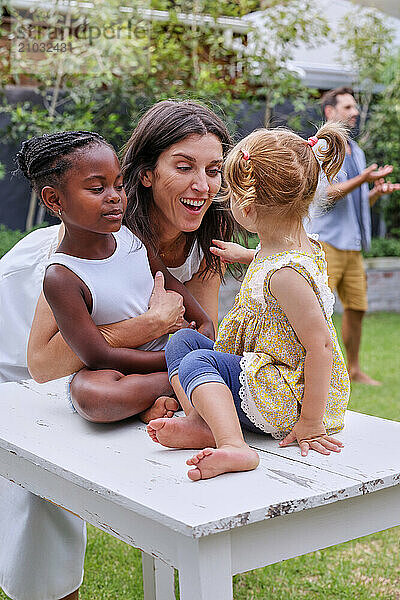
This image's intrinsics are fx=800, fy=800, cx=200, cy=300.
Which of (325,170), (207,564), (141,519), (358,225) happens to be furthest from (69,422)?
(358,225)

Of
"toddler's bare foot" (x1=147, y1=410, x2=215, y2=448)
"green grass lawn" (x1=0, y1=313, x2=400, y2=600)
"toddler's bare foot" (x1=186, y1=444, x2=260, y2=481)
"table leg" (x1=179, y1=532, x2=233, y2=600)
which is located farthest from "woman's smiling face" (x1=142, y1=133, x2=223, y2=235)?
"green grass lawn" (x1=0, y1=313, x2=400, y2=600)

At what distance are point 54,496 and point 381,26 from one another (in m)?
8.62

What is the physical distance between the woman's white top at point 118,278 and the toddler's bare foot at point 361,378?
11.7ft

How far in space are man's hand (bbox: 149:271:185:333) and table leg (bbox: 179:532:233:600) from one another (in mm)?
759

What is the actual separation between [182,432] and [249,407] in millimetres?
153

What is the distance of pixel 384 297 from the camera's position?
8.76 m

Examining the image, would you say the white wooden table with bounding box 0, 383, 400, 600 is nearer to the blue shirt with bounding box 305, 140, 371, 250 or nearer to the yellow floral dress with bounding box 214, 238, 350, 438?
the yellow floral dress with bounding box 214, 238, 350, 438

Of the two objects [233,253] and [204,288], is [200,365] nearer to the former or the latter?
[233,253]

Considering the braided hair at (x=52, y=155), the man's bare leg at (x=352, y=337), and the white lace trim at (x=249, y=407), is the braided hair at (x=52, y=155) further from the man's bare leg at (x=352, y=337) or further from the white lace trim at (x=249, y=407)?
the man's bare leg at (x=352, y=337)

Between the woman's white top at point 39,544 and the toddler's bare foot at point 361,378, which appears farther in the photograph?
the toddler's bare foot at point 361,378

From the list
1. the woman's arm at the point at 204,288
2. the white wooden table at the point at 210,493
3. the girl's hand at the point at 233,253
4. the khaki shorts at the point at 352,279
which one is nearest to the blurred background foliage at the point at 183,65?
the khaki shorts at the point at 352,279

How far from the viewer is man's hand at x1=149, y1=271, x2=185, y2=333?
190 cm

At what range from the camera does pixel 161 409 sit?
1.75m

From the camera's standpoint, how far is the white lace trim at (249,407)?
5.26 feet
